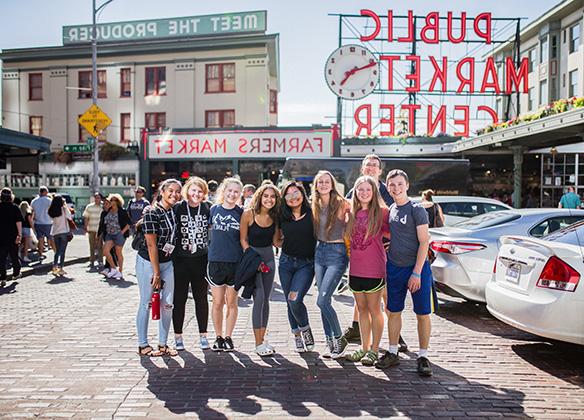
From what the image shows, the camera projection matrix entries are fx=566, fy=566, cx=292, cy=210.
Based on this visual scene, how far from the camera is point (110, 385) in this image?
4906 mm

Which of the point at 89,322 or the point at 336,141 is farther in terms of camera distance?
the point at 336,141

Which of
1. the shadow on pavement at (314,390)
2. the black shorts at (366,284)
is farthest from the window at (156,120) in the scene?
the black shorts at (366,284)

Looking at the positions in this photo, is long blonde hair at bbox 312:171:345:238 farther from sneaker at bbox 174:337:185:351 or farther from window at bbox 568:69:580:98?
window at bbox 568:69:580:98

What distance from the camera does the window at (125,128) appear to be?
3400 centimetres

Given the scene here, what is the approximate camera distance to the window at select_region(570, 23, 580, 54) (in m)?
33.2

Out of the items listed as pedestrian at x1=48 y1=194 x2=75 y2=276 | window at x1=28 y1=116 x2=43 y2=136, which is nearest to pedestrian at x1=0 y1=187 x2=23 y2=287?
pedestrian at x1=48 y1=194 x2=75 y2=276

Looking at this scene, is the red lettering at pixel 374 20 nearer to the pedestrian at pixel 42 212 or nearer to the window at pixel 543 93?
the window at pixel 543 93

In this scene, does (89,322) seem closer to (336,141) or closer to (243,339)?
(243,339)

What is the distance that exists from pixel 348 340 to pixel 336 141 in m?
23.9

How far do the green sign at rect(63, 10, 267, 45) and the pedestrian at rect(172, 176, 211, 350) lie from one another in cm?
2825

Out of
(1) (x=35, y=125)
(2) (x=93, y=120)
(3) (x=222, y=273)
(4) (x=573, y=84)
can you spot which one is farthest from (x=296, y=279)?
(1) (x=35, y=125)

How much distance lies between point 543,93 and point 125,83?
86.8ft

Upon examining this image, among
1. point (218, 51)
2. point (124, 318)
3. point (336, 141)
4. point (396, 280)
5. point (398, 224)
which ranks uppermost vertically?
point (218, 51)

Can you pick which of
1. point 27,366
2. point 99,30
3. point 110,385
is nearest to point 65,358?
point 27,366
